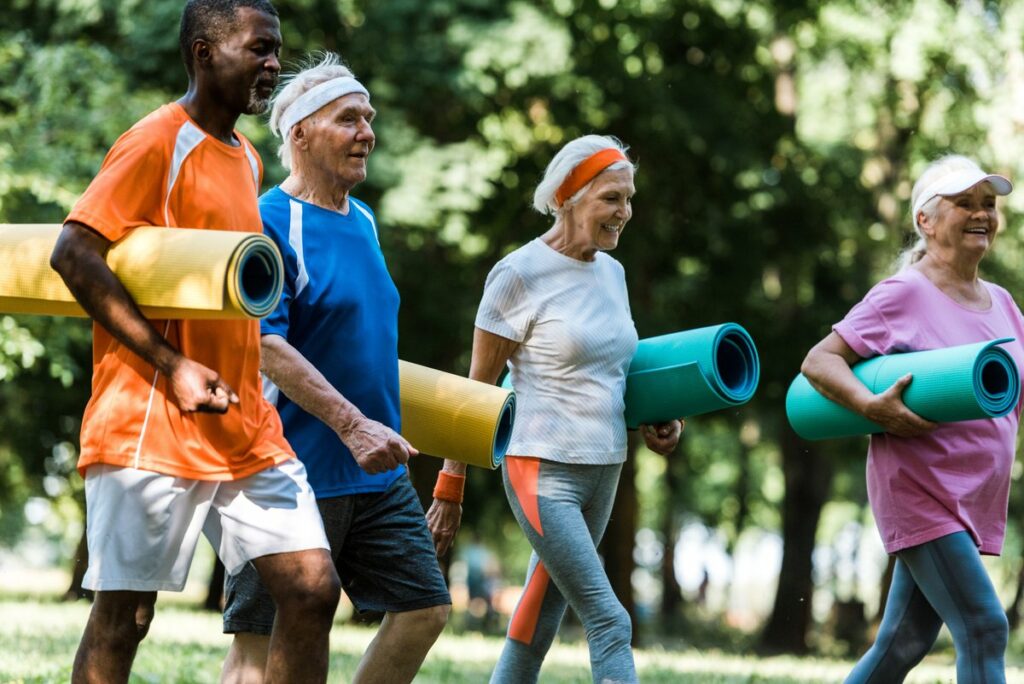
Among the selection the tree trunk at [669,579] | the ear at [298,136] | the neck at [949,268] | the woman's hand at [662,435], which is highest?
the ear at [298,136]

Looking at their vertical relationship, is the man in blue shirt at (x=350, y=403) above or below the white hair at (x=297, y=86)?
below

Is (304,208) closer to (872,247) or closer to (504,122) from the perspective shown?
(504,122)

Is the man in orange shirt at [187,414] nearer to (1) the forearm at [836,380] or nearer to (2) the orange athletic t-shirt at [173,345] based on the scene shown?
(2) the orange athletic t-shirt at [173,345]

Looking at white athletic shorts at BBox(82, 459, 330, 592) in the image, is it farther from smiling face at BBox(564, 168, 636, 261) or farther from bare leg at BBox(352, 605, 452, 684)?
smiling face at BBox(564, 168, 636, 261)

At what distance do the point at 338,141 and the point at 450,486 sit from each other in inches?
55.3

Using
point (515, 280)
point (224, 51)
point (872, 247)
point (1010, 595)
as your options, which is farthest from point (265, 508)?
point (1010, 595)

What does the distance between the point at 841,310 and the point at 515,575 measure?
1488 inches

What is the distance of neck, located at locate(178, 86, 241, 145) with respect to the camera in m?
3.90

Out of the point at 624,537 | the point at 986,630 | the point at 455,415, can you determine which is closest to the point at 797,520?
the point at 624,537

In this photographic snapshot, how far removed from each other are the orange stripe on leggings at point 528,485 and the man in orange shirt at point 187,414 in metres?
1.46

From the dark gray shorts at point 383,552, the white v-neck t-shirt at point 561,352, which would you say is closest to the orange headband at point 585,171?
the white v-neck t-shirt at point 561,352

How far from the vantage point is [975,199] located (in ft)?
18.3

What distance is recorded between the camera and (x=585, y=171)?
5539 mm

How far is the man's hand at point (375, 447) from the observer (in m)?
4.12
